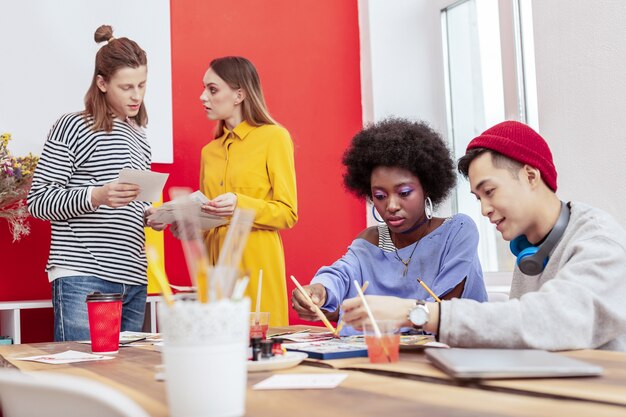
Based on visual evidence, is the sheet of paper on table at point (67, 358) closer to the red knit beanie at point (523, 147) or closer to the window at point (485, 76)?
the red knit beanie at point (523, 147)

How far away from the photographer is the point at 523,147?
5.42 ft

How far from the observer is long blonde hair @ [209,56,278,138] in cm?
301

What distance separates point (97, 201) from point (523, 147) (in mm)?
1559

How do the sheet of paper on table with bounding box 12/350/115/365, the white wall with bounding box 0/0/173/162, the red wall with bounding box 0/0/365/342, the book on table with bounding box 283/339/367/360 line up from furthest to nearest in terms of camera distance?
the red wall with bounding box 0/0/365/342 → the white wall with bounding box 0/0/173/162 → the sheet of paper on table with bounding box 12/350/115/365 → the book on table with bounding box 283/339/367/360

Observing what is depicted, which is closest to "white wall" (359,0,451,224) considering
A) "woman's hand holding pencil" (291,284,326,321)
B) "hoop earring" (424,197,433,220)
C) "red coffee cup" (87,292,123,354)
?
"hoop earring" (424,197,433,220)

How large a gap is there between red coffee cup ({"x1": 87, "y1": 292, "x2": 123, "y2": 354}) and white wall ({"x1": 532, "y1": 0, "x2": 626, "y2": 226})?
1863mm

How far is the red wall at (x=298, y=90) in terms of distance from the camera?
3.59 m

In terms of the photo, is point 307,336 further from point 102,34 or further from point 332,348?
point 102,34

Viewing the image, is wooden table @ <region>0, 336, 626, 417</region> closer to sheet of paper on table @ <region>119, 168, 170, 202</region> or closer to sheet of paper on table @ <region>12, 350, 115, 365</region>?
sheet of paper on table @ <region>12, 350, 115, 365</region>

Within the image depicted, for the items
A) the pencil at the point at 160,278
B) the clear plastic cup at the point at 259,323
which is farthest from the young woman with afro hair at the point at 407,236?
the pencil at the point at 160,278

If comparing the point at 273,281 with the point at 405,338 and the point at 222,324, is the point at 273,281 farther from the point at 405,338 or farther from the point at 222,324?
the point at 222,324

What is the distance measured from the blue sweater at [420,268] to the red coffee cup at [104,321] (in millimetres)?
637

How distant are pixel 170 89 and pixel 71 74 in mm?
472

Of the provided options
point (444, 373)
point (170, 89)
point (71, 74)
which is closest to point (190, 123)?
point (170, 89)
